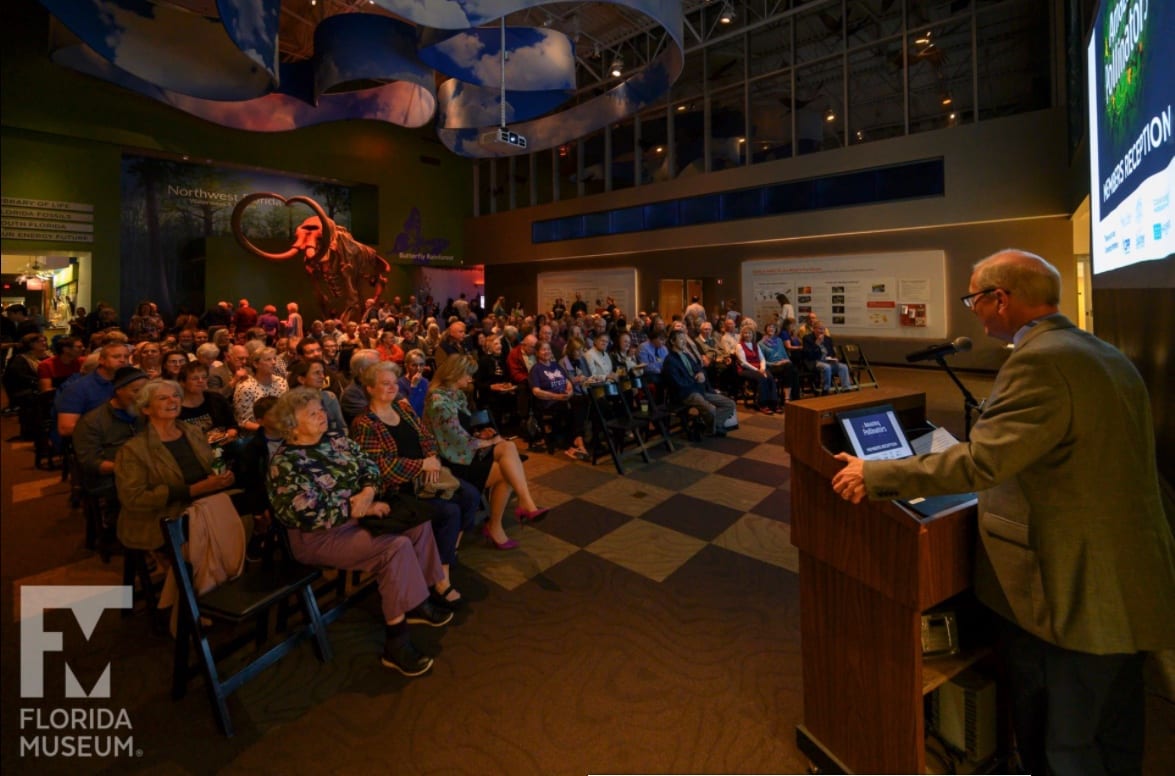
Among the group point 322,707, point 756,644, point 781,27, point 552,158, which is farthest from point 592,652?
point 552,158

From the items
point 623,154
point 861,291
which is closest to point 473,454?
point 861,291

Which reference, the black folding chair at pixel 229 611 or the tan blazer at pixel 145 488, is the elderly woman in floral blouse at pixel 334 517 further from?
the tan blazer at pixel 145 488

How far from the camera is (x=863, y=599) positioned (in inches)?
67.9

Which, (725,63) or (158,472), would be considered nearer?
(158,472)

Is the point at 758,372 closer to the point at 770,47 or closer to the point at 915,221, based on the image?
the point at 915,221

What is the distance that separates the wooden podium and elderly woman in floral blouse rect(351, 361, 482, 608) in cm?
183

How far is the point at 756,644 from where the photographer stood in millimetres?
2584

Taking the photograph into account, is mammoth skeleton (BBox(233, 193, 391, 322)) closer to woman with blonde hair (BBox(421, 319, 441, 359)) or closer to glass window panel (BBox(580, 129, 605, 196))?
woman with blonde hair (BBox(421, 319, 441, 359))

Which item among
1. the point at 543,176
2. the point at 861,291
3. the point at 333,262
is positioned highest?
the point at 543,176

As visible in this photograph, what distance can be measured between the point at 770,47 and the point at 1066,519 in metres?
15.3

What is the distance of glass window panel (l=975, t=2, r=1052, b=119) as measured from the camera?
10516 mm

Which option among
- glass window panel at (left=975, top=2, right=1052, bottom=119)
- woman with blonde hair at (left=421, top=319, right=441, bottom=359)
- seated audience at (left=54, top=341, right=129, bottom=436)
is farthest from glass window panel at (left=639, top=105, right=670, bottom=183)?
seated audience at (left=54, top=341, right=129, bottom=436)

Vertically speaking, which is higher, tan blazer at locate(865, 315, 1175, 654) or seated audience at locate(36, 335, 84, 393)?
seated audience at locate(36, 335, 84, 393)

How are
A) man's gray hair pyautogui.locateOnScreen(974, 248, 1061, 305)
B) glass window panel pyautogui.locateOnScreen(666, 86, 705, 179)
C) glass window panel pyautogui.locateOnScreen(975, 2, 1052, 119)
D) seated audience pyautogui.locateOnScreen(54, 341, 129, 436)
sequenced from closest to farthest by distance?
man's gray hair pyautogui.locateOnScreen(974, 248, 1061, 305), seated audience pyautogui.locateOnScreen(54, 341, 129, 436), glass window panel pyautogui.locateOnScreen(975, 2, 1052, 119), glass window panel pyautogui.locateOnScreen(666, 86, 705, 179)
